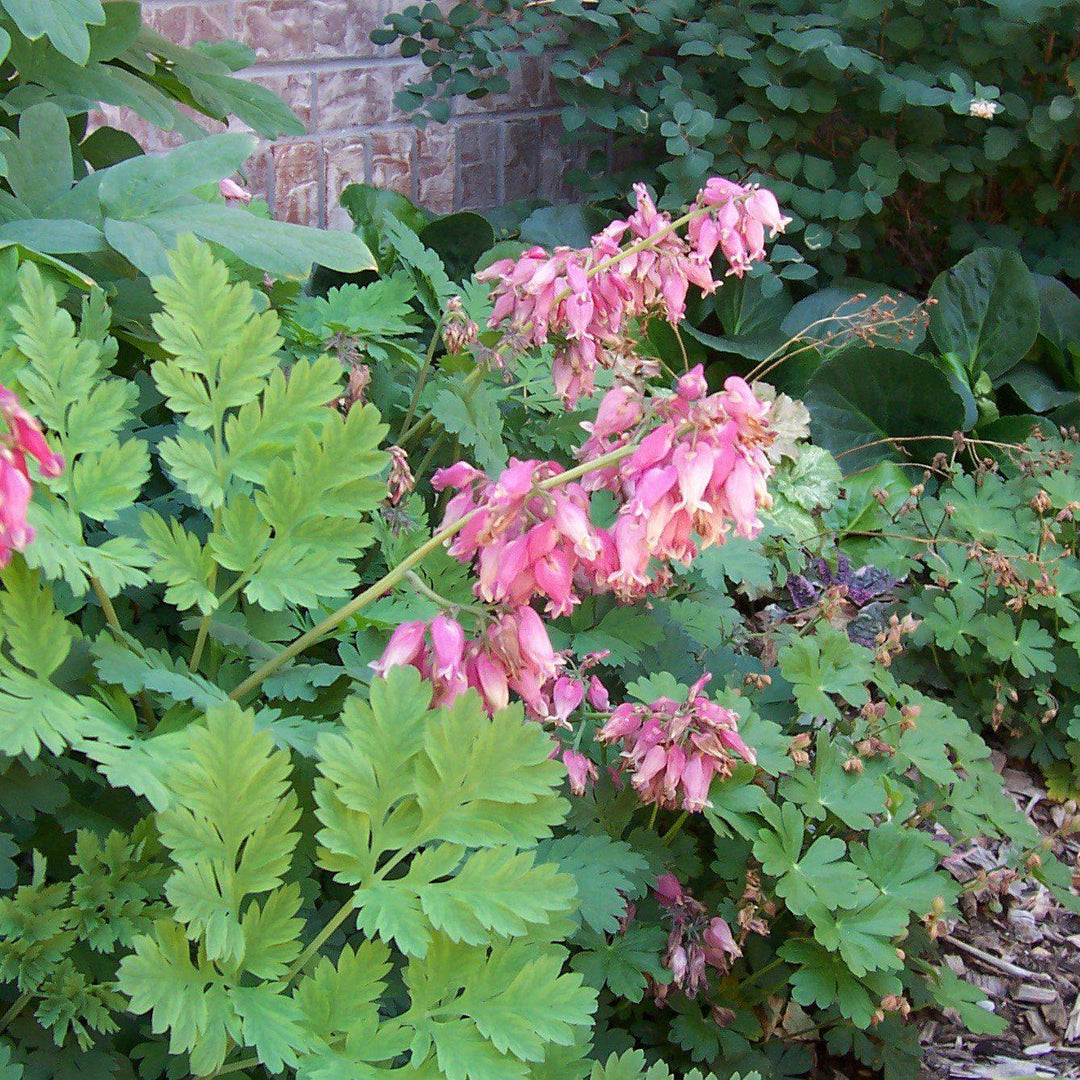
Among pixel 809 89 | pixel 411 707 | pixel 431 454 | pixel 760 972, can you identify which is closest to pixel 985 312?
pixel 809 89

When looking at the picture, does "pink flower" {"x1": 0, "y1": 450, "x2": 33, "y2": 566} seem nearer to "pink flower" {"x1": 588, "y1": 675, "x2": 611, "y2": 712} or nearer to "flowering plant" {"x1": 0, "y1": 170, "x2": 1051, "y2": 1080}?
"flowering plant" {"x1": 0, "y1": 170, "x2": 1051, "y2": 1080}

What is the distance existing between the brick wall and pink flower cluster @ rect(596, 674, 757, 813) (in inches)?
86.1

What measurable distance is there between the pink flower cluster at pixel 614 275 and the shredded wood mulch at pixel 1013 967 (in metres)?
0.94

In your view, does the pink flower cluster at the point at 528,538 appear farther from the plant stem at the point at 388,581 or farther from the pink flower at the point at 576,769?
the pink flower at the point at 576,769

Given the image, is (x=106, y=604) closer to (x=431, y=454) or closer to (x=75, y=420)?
(x=75, y=420)

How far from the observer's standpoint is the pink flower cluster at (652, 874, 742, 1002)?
53.4 inches

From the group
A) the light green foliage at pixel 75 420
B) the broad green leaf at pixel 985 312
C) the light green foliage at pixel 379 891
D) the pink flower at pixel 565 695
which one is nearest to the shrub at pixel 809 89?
the broad green leaf at pixel 985 312

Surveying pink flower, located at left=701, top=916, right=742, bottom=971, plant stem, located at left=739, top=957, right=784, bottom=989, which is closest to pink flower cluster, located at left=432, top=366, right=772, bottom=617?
pink flower, located at left=701, top=916, right=742, bottom=971

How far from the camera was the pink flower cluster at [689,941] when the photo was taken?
1356 millimetres

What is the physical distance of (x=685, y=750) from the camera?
1252 millimetres

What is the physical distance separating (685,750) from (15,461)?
0.78 metres

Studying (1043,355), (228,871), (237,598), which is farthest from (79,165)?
(1043,355)

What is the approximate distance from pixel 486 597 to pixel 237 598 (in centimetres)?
35

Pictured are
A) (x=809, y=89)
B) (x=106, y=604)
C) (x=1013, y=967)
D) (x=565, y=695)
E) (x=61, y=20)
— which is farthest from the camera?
(x=809, y=89)
